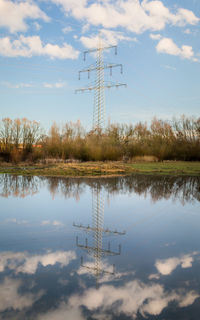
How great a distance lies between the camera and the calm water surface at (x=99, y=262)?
2.79m

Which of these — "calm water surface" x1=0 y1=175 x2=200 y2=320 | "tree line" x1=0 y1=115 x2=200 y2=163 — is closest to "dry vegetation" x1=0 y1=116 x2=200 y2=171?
"tree line" x1=0 y1=115 x2=200 y2=163

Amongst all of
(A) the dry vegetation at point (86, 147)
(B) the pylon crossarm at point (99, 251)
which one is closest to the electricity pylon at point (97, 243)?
(B) the pylon crossarm at point (99, 251)

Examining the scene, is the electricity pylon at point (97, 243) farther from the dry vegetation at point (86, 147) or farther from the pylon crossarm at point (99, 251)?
the dry vegetation at point (86, 147)

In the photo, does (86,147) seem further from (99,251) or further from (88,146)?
(99,251)

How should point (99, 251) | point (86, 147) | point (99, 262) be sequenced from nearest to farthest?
point (99, 262) < point (99, 251) < point (86, 147)

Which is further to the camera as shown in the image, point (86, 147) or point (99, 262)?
point (86, 147)

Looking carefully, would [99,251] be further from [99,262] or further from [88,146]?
[88,146]

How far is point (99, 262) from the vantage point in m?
3.83

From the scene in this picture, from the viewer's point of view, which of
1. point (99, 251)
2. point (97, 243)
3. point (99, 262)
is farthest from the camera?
point (97, 243)

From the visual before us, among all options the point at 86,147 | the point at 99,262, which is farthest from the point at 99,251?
the point at 86,147

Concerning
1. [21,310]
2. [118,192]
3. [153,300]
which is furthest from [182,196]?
[21,310]

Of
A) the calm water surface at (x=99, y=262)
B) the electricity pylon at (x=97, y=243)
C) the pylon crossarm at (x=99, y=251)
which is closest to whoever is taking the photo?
the calm water surface at (x=99, y=262)

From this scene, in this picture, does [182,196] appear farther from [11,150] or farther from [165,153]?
[165,153]

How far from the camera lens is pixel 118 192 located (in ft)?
32.4
